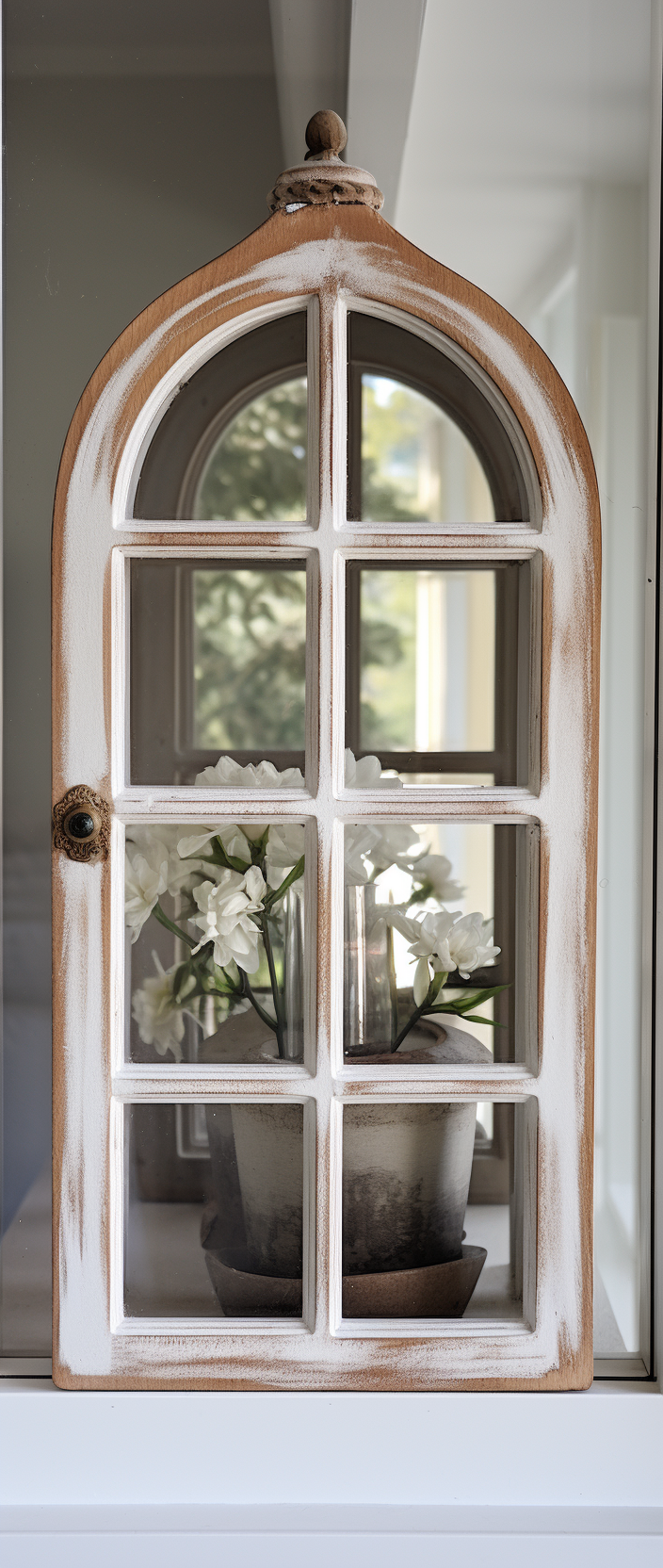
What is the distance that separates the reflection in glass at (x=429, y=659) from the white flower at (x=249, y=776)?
0.08 meters

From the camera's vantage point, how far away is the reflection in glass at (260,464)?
0.92 m

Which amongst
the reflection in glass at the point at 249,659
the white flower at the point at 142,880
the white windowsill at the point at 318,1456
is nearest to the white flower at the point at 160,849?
the white flower at the point at 142,880

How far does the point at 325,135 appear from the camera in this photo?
77 centimetres

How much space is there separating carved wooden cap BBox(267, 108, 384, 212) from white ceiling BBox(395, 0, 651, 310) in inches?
5.6

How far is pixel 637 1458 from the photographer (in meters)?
0.76

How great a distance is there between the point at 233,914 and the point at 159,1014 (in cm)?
10

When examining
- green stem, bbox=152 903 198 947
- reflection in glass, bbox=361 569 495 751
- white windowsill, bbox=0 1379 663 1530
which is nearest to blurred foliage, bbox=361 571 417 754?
reflection in glass, bbox=361 569 495 751

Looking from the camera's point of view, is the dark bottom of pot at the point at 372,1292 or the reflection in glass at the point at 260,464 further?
the reflection in glass at the point at 260,464

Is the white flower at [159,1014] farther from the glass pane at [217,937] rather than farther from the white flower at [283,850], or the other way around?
the white flower at [283,850]

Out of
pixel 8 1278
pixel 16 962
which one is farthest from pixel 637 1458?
pixel 16 962

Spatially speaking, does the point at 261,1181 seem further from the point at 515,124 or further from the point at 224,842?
the point at 515,124

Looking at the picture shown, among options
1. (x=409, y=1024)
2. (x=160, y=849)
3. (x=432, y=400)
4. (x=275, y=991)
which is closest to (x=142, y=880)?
(x=160, y=849)

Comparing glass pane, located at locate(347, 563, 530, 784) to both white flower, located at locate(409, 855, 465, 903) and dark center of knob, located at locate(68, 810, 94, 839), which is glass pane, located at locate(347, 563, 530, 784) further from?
dark center of knob, located at locate(68, 810, 94, 839)

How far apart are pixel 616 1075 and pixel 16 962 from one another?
52 centimetres
